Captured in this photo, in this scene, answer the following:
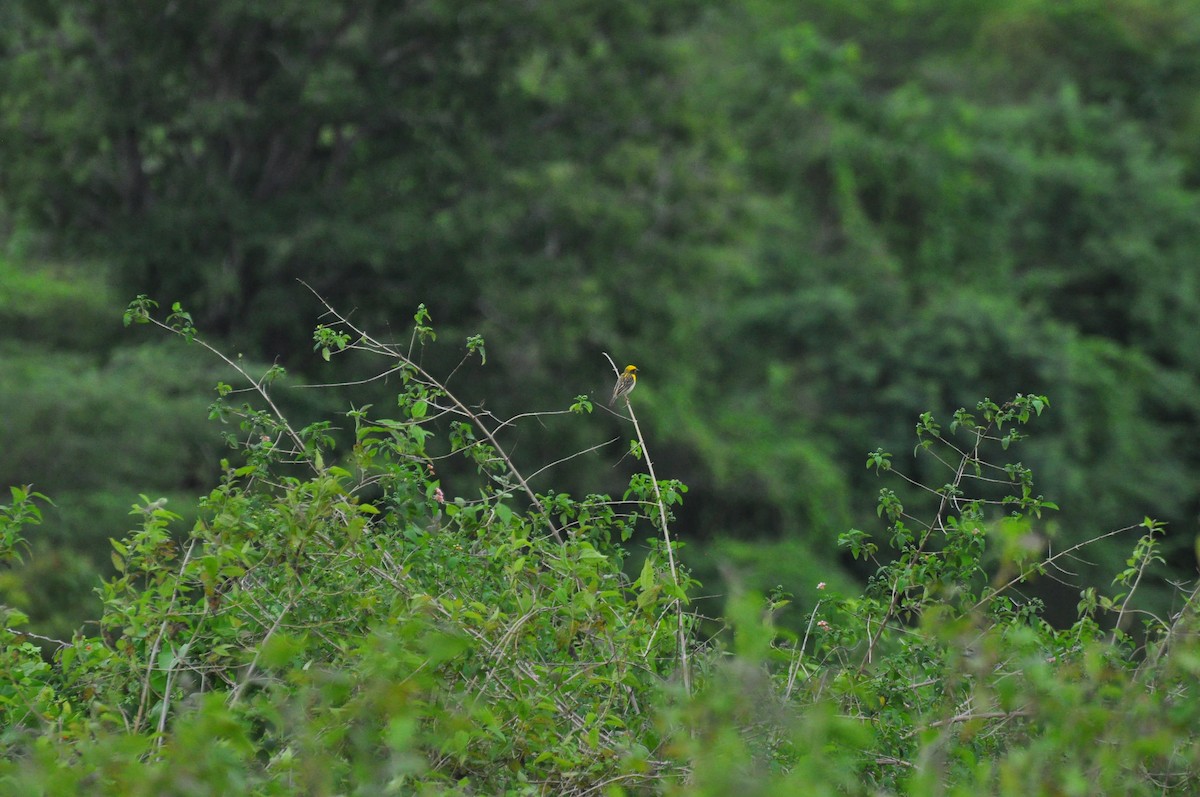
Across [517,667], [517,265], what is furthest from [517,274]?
[517,667]

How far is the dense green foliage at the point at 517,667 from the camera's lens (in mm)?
2180

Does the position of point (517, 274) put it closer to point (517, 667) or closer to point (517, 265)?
point (517, 265)

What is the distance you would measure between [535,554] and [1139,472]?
662 inches

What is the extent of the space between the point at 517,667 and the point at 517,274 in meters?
8.59

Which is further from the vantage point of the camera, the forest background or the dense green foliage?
the forest background

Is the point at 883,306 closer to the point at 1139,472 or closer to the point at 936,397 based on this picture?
the point at 936,397

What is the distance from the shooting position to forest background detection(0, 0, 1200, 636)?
411 inches

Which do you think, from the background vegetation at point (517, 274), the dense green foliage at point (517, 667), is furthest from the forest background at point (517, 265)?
the dense green foliage at point (517, 667)

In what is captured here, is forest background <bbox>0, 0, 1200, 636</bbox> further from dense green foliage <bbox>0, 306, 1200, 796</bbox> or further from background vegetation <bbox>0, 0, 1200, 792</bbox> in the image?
dense green foliage <bbox>0, 306, 1200, 796</bbox>

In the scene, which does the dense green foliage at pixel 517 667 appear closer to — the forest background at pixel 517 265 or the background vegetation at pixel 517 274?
the background vegetation at pixel 517 274

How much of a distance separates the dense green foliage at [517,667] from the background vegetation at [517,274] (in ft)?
9.31

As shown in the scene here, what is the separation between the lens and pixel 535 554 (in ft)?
10.8

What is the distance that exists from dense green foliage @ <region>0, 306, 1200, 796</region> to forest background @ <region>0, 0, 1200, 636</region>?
2987 mm

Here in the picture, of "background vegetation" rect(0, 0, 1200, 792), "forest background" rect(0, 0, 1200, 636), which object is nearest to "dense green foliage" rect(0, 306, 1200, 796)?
"background vegetation" rect(0, 0, 1200, 792)
